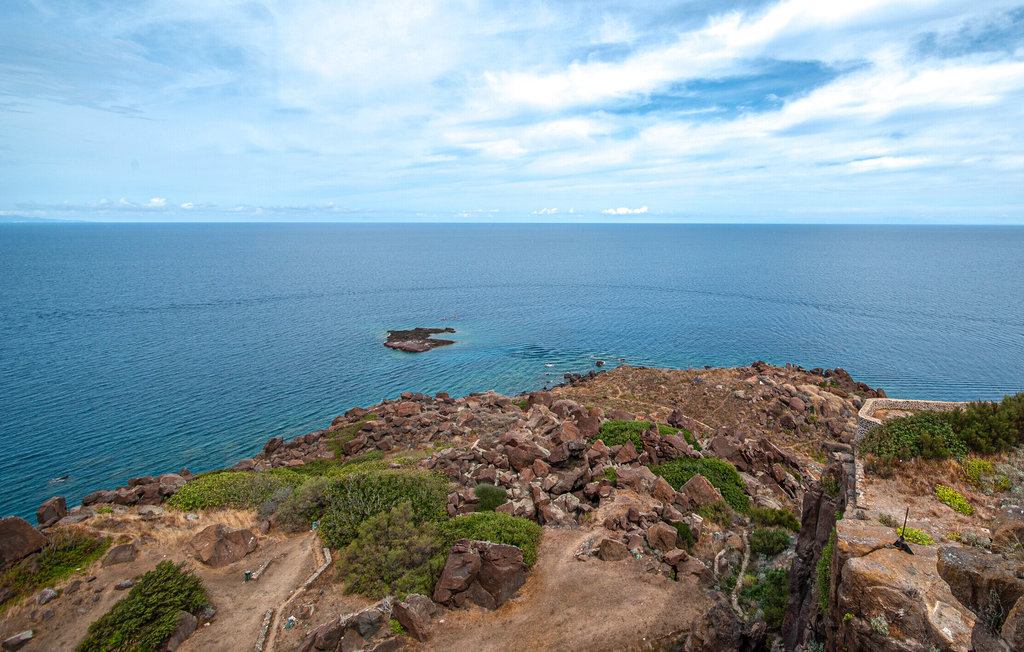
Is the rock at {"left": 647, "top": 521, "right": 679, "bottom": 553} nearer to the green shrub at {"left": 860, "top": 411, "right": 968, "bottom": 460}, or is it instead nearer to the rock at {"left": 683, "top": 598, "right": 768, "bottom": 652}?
the rock at {"left": 683, "top": 598, "right": 768, "bottom": 652}

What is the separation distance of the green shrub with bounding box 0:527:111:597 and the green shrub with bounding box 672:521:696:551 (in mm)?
25428

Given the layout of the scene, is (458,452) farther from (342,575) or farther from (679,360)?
(679,360)

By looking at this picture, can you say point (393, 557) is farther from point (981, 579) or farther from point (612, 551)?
point (981, 579)

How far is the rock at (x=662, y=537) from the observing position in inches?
839

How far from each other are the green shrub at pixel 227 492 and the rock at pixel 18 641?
888 cm

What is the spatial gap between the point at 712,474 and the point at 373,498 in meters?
18.5

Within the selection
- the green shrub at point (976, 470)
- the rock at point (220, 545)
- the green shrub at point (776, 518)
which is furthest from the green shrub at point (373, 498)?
the green shrub at point (976, 470)

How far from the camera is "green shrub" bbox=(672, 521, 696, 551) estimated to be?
71.9 feet

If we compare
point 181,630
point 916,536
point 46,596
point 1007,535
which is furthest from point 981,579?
point 46,596

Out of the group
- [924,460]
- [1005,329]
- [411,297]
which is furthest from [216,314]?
[1005,329]

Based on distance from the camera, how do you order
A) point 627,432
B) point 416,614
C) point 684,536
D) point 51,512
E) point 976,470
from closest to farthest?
1. point 976,470
2. point 416,614
3. point 684,536
4. point 51,512
5. point 627,432

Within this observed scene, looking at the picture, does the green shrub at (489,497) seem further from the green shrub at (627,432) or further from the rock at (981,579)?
the rock at (981,579)

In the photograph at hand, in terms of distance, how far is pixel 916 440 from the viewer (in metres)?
18.2

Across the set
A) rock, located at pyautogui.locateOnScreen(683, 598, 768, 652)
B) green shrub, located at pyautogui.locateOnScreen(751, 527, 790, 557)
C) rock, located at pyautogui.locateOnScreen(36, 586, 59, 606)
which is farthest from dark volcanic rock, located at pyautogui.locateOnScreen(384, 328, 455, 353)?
rock, located at pyautogui.locateOnScreen(683, 598, 768, 652)
